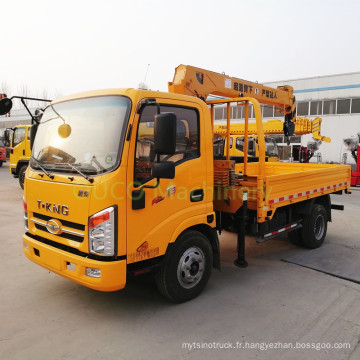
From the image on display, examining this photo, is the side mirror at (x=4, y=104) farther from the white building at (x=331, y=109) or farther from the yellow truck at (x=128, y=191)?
the white building at (x=331, y=109)

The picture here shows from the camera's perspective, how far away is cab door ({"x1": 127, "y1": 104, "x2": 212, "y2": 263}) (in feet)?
9.68

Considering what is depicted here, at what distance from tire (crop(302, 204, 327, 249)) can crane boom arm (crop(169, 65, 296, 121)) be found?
6.82 feet

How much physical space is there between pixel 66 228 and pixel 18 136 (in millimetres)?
9786

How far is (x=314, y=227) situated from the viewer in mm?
5391

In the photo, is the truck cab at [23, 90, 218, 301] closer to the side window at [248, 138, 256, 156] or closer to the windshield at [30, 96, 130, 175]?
the windshield at [30, 96, 130, 175]

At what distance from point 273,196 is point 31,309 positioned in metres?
3.04

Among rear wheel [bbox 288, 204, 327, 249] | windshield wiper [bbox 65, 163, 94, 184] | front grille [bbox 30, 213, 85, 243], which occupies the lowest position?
rear wheel [bbox 288, 204, 327, 249]

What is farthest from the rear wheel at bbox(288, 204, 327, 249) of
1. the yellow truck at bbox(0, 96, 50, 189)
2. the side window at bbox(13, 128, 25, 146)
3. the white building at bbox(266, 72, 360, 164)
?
the white building at bbox(266, 72, 360, 164)

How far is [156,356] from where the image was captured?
265 centimetres

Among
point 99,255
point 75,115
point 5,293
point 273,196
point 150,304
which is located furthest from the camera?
point 273,196

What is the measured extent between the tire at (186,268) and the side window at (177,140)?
2.73 feet

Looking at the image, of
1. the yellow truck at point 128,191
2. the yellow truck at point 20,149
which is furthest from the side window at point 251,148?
the yellow truck at point 128,191

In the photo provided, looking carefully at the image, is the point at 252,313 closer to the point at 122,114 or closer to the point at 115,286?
the point at 115,286

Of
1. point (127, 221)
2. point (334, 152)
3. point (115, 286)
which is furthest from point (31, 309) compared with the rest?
point (334, 152)
